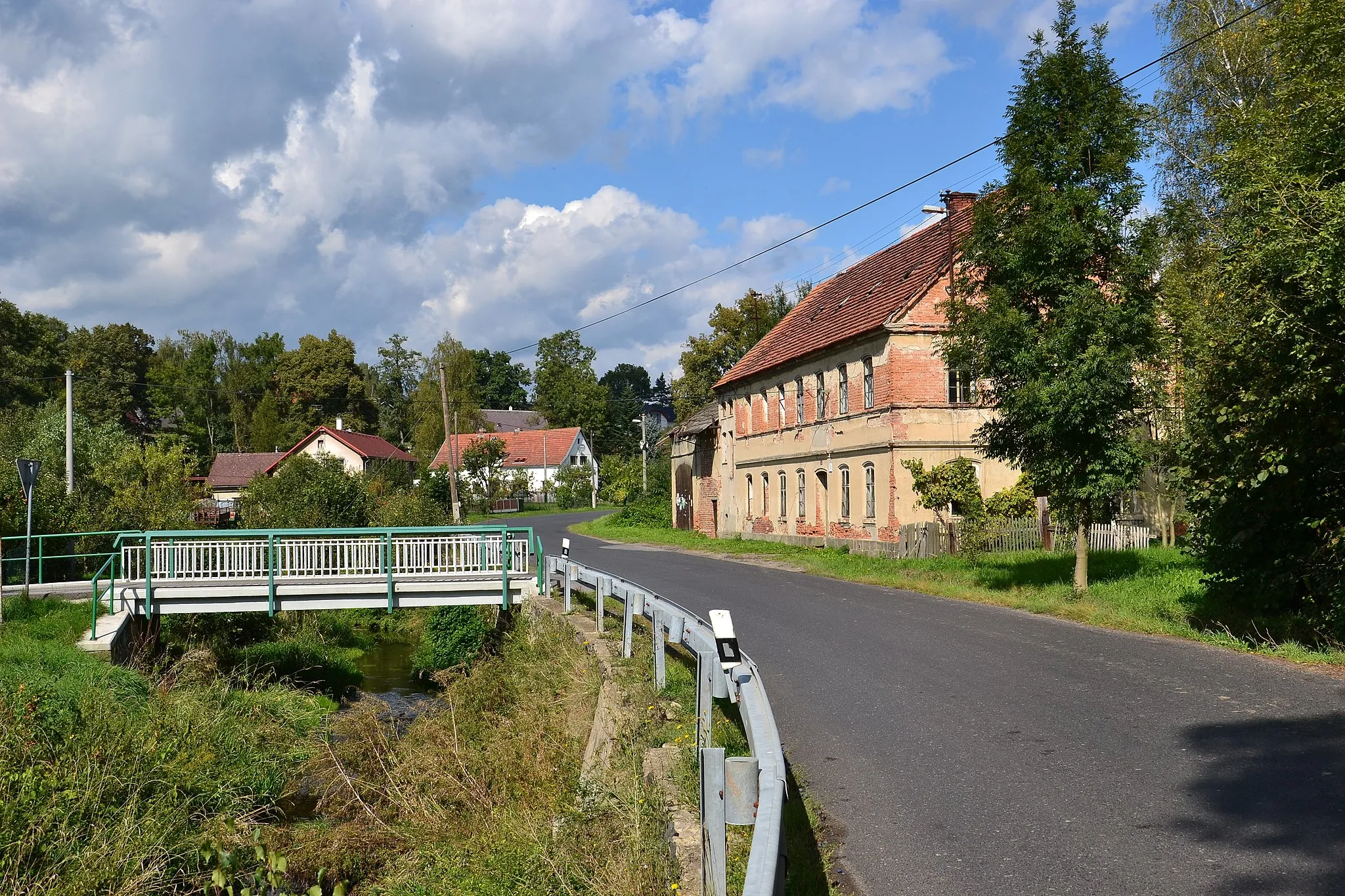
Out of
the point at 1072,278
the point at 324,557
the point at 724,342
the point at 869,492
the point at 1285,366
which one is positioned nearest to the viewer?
the point at 1285,366

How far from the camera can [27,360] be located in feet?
210

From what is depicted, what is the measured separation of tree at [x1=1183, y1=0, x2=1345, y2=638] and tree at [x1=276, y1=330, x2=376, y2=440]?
7932 cm

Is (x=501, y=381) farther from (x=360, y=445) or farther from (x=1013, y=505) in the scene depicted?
(x=1013, y=505)

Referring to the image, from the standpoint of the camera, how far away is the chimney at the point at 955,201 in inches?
1184

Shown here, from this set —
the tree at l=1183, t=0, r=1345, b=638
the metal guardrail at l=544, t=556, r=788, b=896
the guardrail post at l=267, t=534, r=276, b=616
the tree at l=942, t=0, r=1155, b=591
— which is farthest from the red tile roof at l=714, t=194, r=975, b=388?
the metal guardrail at l=544, t=556, r=788, b=896

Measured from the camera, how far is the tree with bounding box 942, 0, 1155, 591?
15.9 m

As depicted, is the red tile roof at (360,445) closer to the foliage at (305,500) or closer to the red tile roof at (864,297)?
the foliage at (305,500)

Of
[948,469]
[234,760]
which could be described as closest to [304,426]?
[948,469]

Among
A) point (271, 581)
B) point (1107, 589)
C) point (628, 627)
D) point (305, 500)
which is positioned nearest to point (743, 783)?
point (628, 627)

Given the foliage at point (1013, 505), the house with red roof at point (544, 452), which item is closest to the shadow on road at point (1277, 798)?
the foliage at point (1013, 505)

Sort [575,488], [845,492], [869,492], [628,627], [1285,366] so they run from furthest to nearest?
[575,488] < [845,492] < [869,492] < [628,627] < [1285,366]

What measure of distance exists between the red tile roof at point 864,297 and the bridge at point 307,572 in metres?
13.8

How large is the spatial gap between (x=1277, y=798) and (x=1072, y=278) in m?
11.4

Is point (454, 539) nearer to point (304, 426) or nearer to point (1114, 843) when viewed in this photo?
point (1114, 843)
